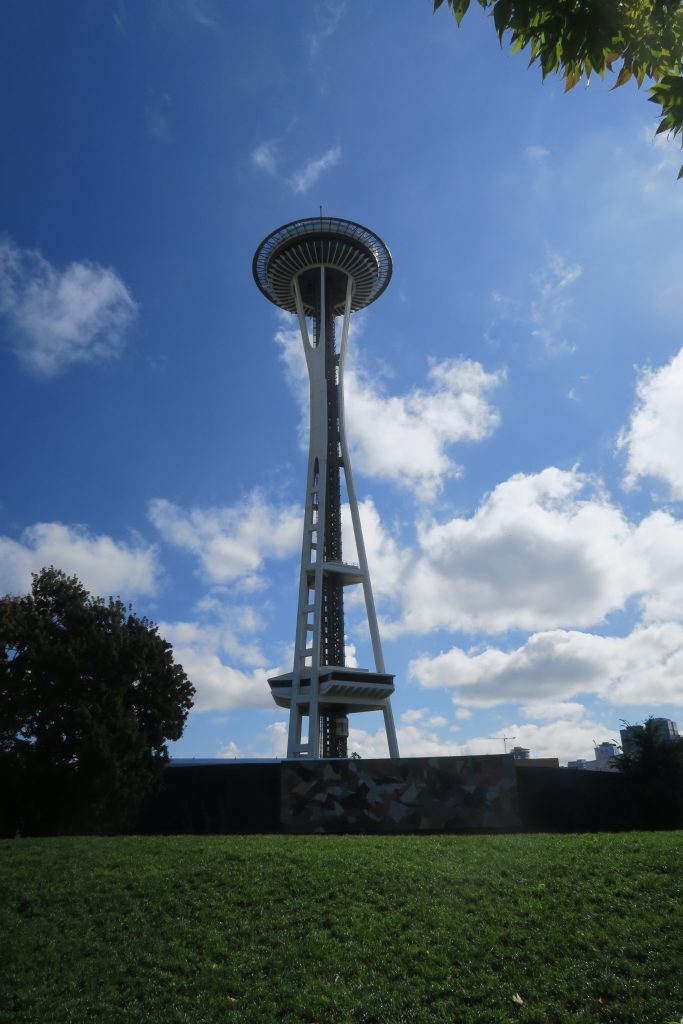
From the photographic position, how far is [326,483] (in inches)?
1960

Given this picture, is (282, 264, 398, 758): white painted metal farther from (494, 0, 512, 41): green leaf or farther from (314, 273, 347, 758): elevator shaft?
(494, 0, 512, 41): green leaf

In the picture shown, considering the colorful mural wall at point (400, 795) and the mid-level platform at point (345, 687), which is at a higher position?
the mid-level platform at point (345, 687)

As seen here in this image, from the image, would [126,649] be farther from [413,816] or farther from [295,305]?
[295,305]

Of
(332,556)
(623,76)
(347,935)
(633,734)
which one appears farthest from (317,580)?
(623,76)

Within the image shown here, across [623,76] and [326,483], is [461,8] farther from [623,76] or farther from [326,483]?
[326,483]

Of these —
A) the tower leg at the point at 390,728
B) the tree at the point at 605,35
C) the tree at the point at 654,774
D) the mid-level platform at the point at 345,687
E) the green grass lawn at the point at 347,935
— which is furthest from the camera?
the tower leg at the point at 390,728

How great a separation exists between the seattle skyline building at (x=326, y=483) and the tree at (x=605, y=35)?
4188cm

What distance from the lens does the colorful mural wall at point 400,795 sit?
22859mm

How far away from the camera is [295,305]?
188 feet

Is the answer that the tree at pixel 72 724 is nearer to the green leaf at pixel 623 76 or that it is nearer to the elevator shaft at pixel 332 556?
the green leaf at pixel 623 76

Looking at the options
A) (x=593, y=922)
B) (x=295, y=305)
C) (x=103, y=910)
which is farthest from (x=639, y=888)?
(x=295, y=305)

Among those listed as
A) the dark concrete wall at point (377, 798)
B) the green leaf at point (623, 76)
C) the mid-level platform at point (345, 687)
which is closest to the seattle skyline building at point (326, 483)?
the mid-level platform at point (345, 687)

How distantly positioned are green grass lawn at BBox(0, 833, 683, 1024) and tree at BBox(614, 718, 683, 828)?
12.5m

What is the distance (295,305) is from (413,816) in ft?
142
